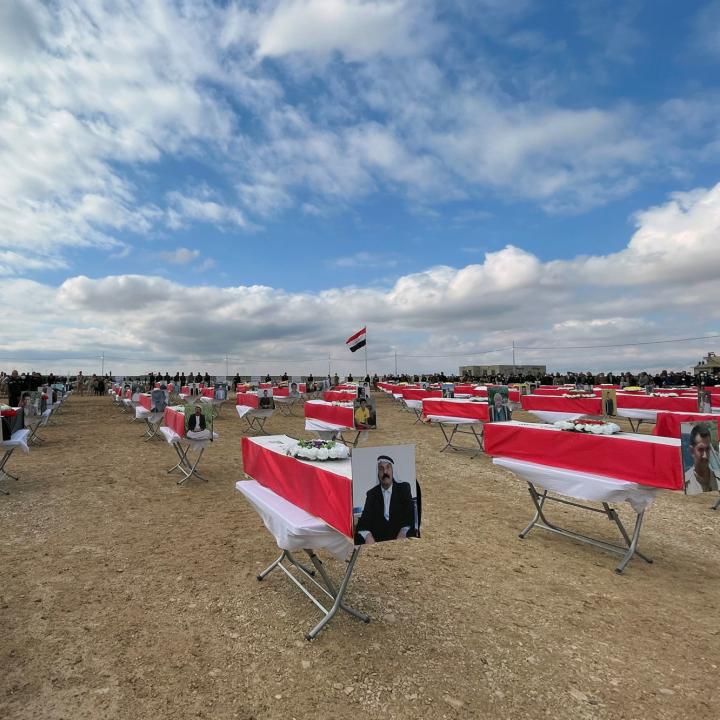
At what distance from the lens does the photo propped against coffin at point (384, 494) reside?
2.78 metres

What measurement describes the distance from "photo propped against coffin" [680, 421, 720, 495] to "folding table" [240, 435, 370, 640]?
9.02ft

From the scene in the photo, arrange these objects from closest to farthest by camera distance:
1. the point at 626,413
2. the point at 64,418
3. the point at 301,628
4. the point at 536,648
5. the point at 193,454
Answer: the point at 536,648, the point at 301,628, the point at 193,454, the point at 626,413, the point at 64,418

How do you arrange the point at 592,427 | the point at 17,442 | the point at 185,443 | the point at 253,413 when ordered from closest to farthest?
the point at 592,427
the point at 17,442
the point at 185,443
the point at 253,413

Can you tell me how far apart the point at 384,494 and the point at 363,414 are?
5.92 metres

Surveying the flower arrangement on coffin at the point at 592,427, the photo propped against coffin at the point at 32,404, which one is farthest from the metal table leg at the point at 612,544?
the photo propped against coffin at the point at 32,404

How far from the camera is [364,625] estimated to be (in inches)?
121

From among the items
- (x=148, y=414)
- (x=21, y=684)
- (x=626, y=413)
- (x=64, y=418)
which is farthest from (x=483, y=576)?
(x=64, y=418)

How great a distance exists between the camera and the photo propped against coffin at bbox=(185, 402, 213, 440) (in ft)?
23.1

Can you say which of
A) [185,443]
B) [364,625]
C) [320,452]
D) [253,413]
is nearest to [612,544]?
[364,625]

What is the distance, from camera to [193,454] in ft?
30.6

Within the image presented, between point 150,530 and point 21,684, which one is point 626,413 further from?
point 21,684

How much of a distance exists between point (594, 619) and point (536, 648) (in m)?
0.64

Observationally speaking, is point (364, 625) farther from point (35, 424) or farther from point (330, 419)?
point (35, 424)

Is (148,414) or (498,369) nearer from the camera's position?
(148,414)
